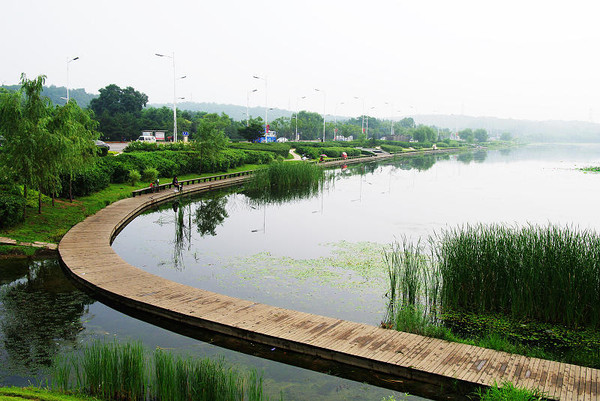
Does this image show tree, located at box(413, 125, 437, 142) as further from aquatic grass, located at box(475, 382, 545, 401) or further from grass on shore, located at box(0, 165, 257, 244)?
aquatic grass, located at box(475, 382, 545, 401)

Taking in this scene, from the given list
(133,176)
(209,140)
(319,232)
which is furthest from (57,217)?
(209,140)

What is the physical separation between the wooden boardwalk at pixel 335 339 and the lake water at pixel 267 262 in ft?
1.17

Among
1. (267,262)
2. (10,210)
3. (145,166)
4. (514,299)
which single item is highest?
(145,166)

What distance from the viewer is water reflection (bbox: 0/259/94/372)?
7598mm

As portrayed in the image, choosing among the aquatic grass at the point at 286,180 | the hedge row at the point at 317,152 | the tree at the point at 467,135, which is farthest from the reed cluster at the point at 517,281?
the tree at the point at 467,135

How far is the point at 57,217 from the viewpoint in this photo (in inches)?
647

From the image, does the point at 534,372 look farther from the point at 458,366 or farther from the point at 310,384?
the point at 310,384

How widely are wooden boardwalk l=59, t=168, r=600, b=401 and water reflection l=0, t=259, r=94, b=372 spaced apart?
511 millimetres

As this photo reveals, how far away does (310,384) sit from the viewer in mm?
7082

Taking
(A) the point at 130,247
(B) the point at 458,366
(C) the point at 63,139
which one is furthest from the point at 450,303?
(C) the point at 63,139

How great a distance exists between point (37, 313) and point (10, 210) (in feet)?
19.8

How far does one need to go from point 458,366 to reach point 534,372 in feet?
3.34

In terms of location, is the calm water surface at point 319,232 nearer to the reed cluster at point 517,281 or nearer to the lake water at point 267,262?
the lake water at point 267,262

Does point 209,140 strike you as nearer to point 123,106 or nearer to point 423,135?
point 123,106
